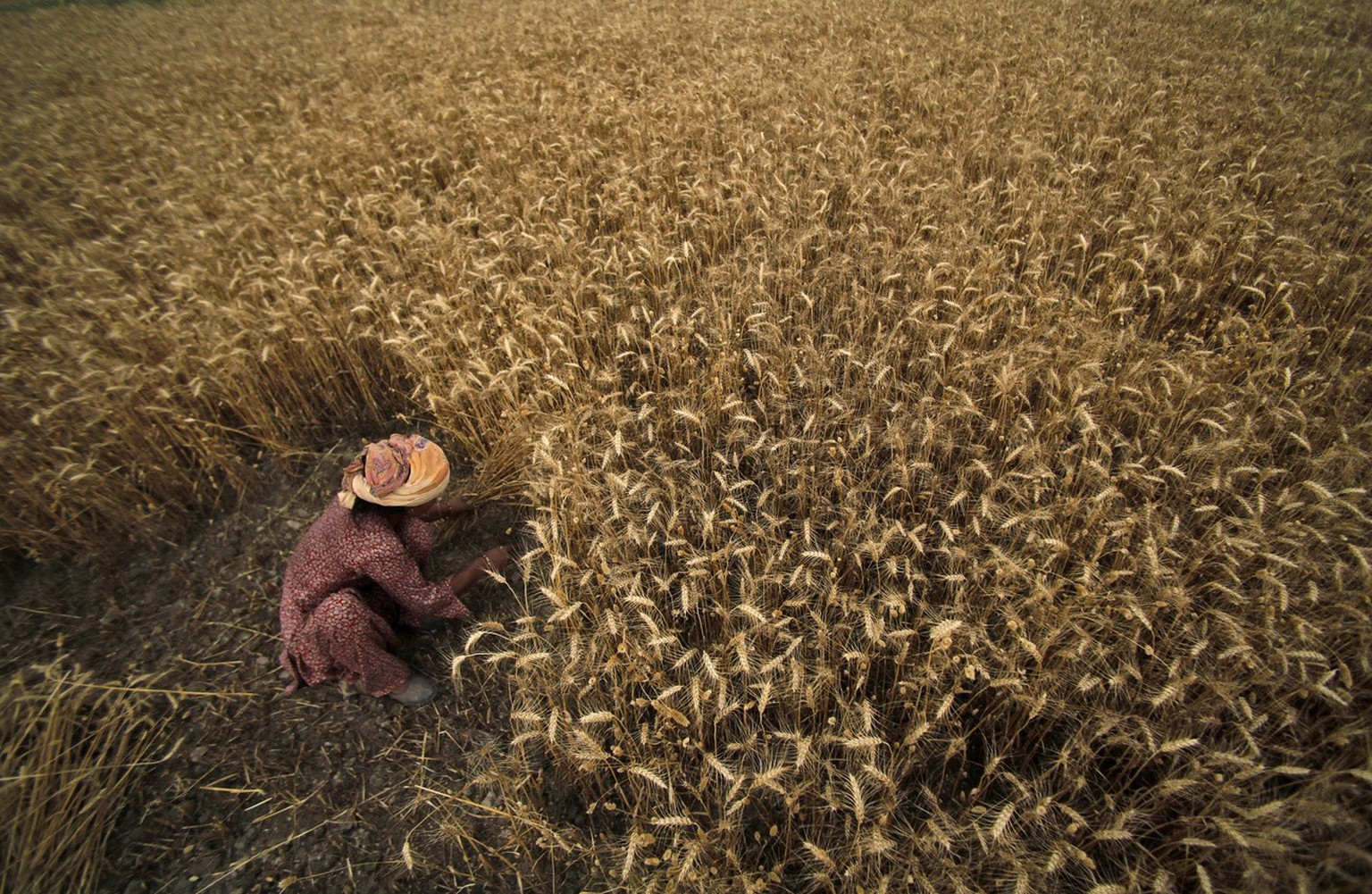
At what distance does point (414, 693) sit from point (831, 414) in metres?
2.42

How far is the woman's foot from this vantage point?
283cm

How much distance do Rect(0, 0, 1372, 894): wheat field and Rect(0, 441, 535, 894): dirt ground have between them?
0.59 ft

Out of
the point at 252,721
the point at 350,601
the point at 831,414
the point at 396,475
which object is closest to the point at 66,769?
the point at 252,721

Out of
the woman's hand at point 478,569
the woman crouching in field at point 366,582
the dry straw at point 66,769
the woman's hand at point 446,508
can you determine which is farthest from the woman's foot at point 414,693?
the dry straw at point 66,769

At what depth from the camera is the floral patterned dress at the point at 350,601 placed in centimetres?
266

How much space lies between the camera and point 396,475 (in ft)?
8.73

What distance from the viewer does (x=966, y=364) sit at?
10.5 ft

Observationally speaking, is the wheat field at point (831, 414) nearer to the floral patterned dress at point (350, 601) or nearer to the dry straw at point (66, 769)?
the floral patterned dress at point (350, 601)

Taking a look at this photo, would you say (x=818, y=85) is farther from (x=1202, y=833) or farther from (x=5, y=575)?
(x=5, y=575)

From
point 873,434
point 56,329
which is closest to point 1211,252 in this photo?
point 873,434

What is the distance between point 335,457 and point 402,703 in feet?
6.32

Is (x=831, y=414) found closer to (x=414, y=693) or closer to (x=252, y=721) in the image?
(x=414, y=693)

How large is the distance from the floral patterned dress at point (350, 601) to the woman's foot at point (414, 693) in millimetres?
41

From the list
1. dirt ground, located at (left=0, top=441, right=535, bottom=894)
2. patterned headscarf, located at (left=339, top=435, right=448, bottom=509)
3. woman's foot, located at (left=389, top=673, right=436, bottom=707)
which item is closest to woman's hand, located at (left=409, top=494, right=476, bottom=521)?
dirt ground, located at (left=0, top=441, right=535, bottom=894)
